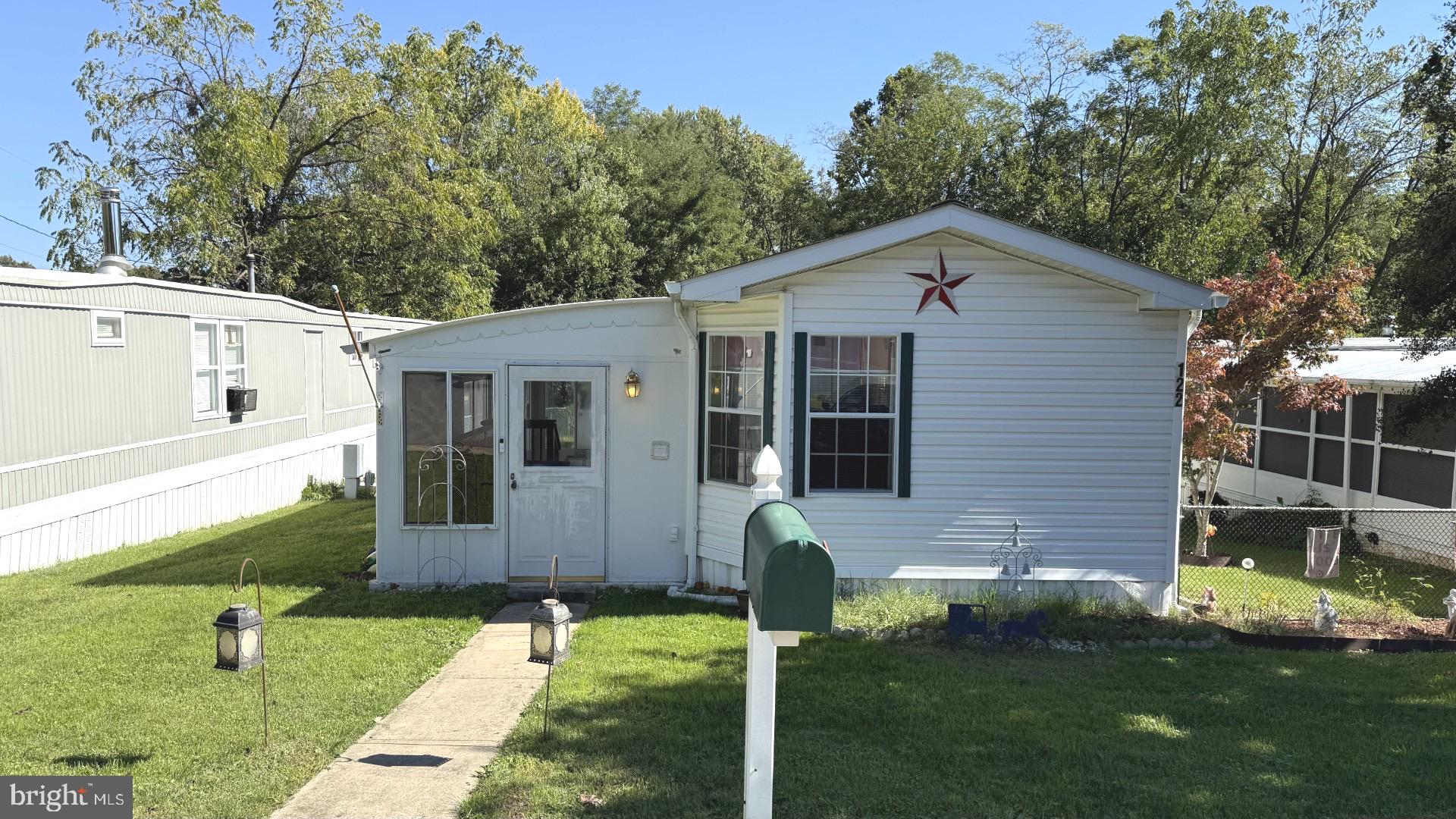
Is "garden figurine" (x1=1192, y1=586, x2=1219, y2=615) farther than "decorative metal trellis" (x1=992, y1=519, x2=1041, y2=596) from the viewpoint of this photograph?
Yes

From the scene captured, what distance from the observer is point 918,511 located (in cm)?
851

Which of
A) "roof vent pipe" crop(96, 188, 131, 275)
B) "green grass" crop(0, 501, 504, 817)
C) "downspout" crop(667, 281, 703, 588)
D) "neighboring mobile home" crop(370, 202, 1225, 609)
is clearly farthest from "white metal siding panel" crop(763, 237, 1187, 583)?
"roof vent pipe" crop(96, 188, 131, 275)

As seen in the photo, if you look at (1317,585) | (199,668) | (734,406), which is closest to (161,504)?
(199,668)

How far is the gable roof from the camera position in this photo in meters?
8.05

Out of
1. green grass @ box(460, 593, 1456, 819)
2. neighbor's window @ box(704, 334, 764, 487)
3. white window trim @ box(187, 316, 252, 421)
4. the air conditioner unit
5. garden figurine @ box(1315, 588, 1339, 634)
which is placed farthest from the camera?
the air conditioner unit

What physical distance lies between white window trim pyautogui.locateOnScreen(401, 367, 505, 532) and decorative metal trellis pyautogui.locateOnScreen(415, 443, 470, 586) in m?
0.01

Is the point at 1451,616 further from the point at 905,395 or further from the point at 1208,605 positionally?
the point at 905,395

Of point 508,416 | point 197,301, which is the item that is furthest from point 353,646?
point 197,301

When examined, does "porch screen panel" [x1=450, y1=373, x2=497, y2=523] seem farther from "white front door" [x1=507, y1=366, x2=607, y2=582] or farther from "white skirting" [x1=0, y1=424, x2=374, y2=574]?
"white skirting" [x1=0, y1=424, x2=374, y2=574]

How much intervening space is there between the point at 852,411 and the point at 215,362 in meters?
10.3

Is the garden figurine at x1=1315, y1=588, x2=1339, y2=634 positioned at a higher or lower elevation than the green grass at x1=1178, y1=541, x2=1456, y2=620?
higher

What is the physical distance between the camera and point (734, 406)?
29.6 feet

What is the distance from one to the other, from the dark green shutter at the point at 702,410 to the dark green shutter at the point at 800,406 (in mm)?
1143

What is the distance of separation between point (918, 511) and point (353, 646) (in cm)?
485
